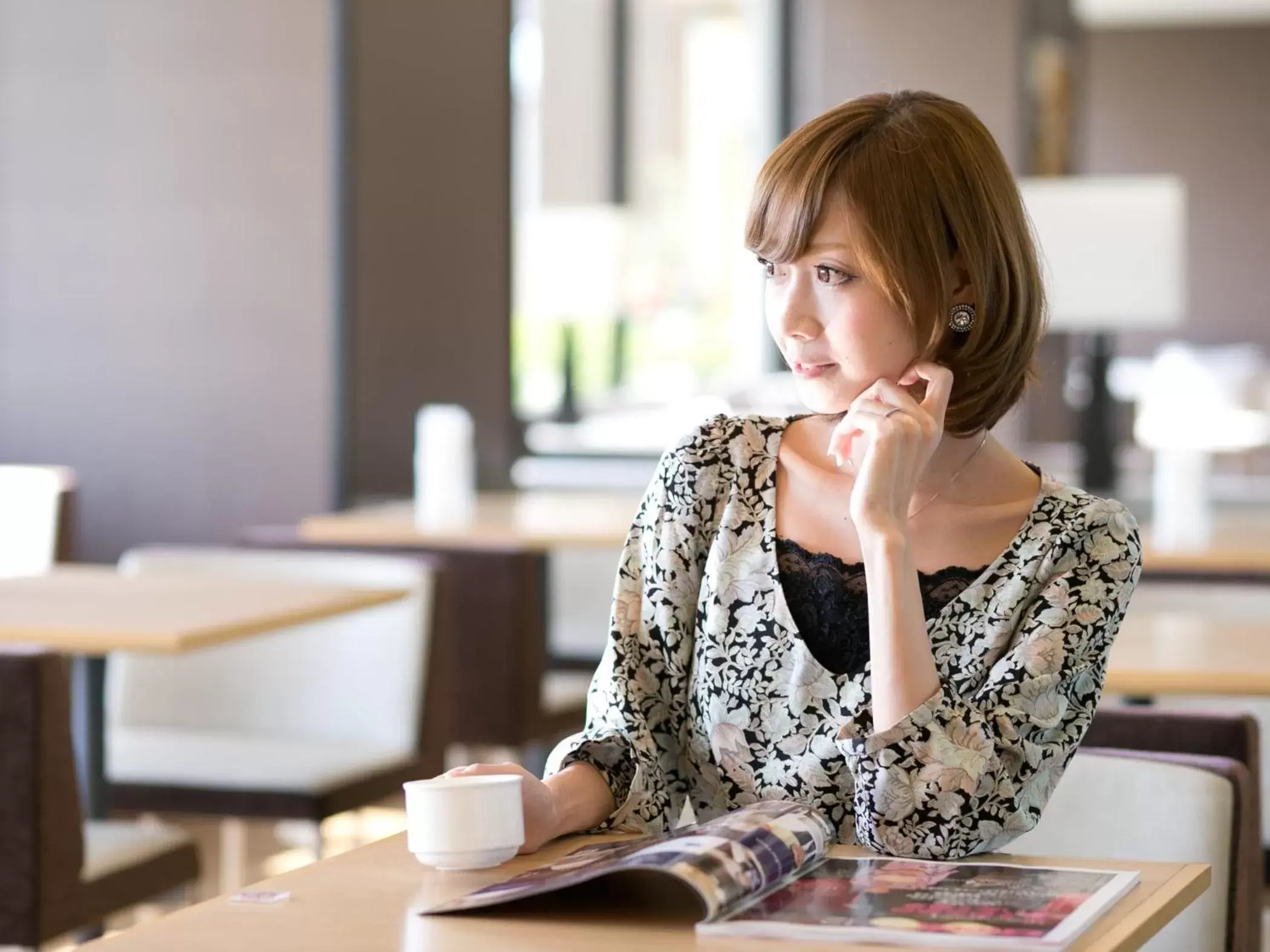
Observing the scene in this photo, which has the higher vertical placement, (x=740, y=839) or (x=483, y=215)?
(x=483, y=215)

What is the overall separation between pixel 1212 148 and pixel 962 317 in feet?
40.5

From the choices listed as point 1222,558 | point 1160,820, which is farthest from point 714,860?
point 1222,558

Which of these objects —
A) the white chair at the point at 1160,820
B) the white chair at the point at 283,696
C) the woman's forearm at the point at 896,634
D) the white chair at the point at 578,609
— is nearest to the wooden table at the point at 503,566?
the white chair at the point at 283,696

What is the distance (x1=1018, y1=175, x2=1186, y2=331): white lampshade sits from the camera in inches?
184

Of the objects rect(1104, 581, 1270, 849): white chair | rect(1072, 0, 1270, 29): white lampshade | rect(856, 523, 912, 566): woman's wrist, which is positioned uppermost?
rect(1072, 0, 1270, 29): white lampshade

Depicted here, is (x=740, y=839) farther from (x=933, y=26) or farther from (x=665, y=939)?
(x=933, y=26)

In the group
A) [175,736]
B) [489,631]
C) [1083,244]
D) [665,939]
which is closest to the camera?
[665,939]

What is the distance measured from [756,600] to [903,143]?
1.29ft

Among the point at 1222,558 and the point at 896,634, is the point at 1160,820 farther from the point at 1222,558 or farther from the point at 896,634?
the point at 1222,558

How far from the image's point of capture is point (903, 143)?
60.8 inches

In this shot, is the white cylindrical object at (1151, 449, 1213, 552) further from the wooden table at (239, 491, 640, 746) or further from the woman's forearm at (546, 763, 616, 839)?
the woman's forearm at (546, 763, 616, 839)

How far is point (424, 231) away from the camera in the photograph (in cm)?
497

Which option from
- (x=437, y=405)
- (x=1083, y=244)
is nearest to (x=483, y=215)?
(x=437, y=405)

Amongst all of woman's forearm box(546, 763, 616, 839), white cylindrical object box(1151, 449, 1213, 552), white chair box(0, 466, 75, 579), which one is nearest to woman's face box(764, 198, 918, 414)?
woman's forearm box(546, 763, 616, 839)
